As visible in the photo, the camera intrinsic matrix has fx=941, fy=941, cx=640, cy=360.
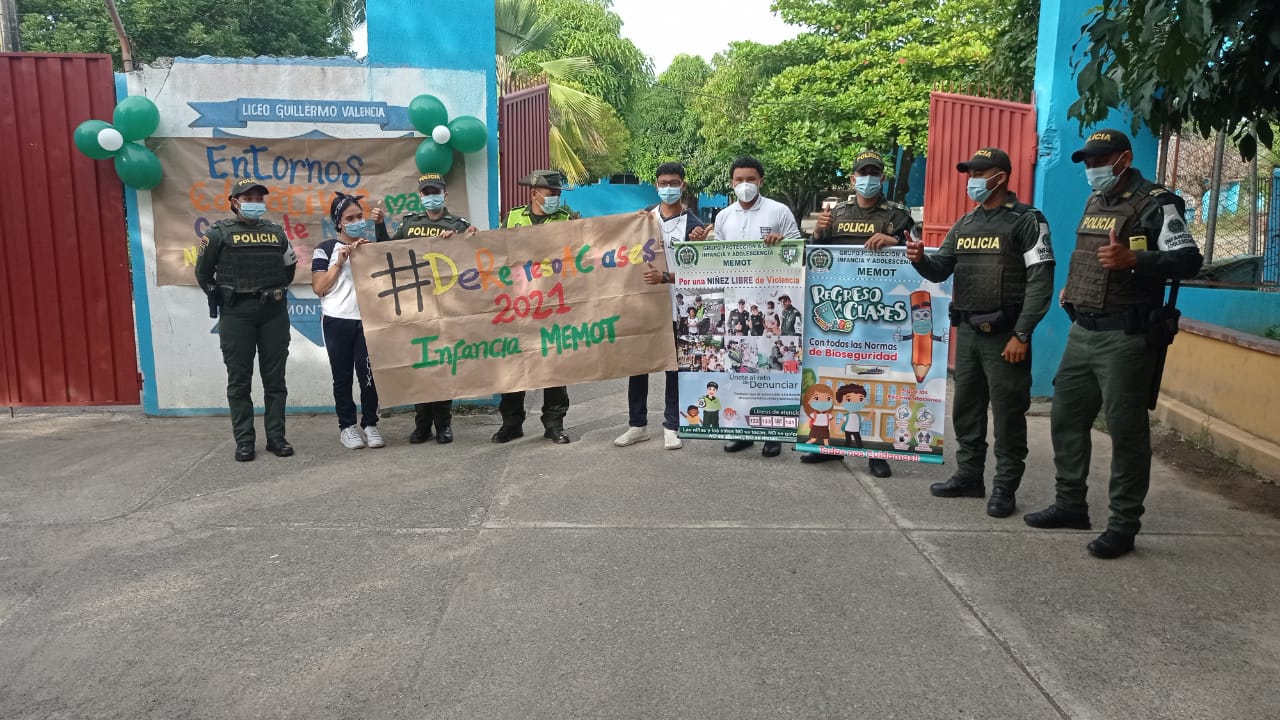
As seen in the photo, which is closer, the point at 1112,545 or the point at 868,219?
the point at 1112,545

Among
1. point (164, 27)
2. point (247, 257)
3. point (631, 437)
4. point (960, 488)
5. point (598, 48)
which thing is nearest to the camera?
point (960, 488)

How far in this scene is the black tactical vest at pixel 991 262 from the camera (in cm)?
504

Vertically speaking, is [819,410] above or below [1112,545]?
above

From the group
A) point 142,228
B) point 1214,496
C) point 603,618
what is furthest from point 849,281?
point 142,228

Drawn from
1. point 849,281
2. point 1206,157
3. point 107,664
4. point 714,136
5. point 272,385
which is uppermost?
point 714,136

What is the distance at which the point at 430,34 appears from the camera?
7375 mm

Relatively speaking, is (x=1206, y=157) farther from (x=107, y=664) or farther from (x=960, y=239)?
(x=107, y=664)

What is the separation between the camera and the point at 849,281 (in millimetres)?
5828

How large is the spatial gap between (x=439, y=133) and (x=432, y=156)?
184 mm

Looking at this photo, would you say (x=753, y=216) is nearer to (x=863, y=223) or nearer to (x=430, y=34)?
(x=863, y=223)

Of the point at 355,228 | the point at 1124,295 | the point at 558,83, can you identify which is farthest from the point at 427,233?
the point at 558,83

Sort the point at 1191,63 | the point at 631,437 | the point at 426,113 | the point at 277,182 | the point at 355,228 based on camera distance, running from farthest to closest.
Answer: the point at 277,182, the point at 426,113, the point at 631,437, the point at 355,228, the point at 1191,63

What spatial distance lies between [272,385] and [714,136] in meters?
26.6

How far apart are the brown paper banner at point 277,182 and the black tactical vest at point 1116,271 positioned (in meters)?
4.78
